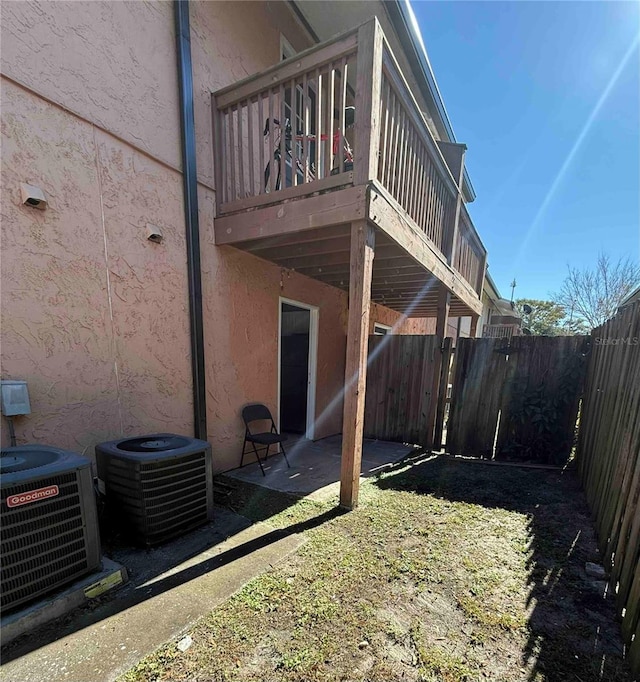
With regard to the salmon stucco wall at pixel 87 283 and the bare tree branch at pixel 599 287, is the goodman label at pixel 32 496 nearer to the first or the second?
the salmon stucco wall at pixel 87 283

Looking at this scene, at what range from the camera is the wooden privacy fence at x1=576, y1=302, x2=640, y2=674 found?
1782 millimetres

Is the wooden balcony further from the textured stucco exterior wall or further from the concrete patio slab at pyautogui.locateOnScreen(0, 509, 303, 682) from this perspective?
the concrete patio slab at pyautogui.locateOnScreen(0, 509, 303, 682)

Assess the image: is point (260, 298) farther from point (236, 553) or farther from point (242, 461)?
point (236, 553)

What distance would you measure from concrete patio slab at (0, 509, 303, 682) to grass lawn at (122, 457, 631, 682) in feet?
0.36

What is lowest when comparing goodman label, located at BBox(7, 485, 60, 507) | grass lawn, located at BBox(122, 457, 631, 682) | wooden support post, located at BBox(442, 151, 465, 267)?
grass lawn, located at BBox(122, 457, 631, 682)

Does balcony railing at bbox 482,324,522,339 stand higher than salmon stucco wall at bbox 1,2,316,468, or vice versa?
salmon stucco wall at bbox 1,2,316,468

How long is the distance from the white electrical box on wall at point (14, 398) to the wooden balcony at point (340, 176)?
2.18m

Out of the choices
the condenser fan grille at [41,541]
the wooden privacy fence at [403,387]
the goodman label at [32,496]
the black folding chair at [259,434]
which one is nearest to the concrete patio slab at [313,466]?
the black folding chair at [259,434]

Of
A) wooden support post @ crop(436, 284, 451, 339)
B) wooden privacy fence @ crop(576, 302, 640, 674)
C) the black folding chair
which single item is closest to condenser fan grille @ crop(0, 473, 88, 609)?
the black folding chair

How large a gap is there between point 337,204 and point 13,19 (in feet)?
7.99

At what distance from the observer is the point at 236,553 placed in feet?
7.46

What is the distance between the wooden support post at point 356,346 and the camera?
8.84ft

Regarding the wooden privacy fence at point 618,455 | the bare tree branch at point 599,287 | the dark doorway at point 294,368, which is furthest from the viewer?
the bare tree branch at point 599,287

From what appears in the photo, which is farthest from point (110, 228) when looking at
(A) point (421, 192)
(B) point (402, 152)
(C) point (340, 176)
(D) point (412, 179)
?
(A) point (421, 192)
